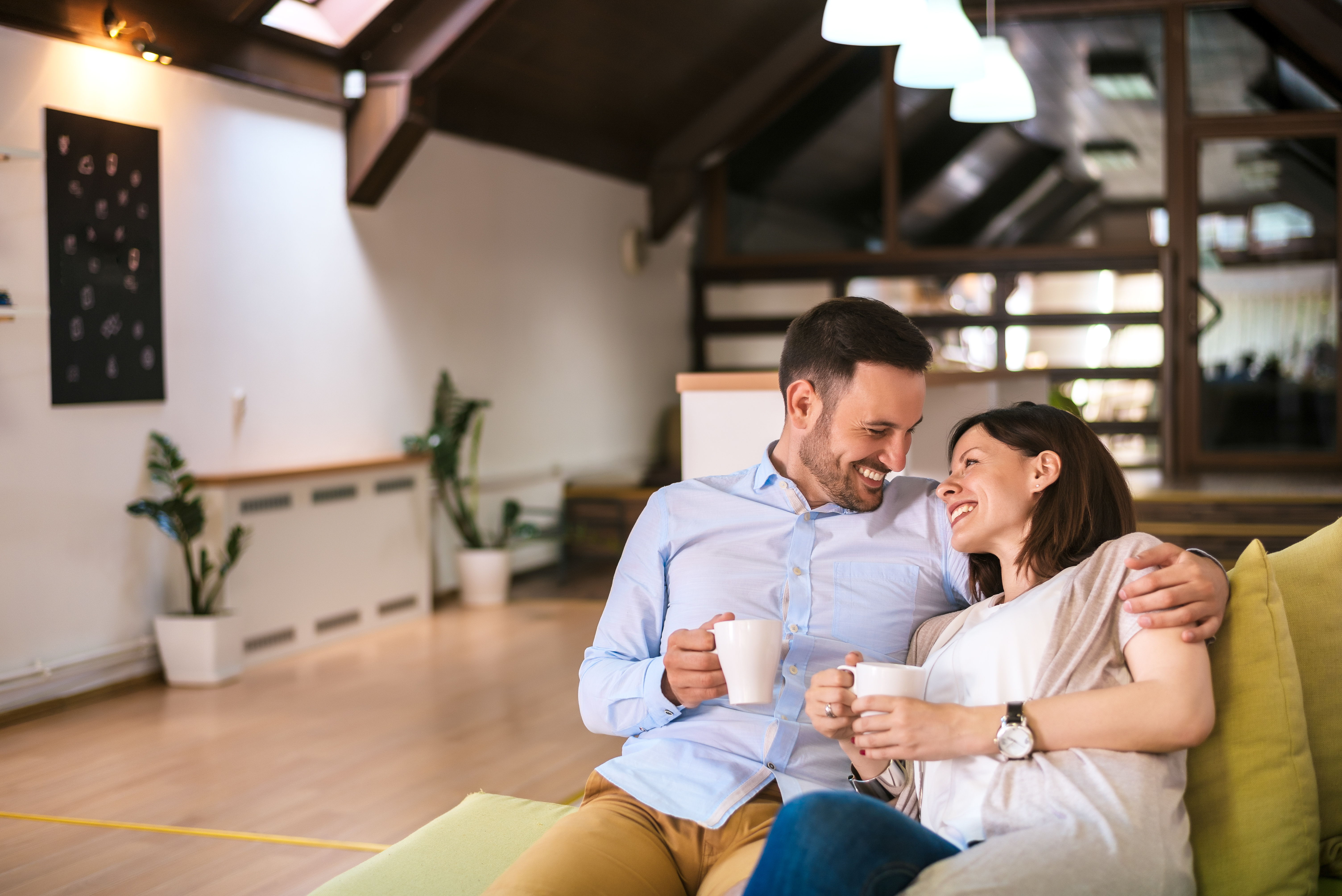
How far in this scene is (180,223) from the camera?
15.3ft

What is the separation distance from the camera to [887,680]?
53.2 inches

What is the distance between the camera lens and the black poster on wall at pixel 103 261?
416 cm

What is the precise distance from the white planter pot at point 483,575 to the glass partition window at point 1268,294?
4.86 m

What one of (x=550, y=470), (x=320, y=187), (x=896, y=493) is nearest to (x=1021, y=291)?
(x=550, y=470)

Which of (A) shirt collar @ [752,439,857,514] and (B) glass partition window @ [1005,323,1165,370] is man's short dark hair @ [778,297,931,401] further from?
(B) glass partition window @ [1005,323,1165,370]

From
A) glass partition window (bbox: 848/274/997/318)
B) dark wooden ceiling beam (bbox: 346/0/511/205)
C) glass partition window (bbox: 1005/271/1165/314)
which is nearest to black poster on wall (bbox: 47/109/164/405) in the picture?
dark wooden ceiling beam (bbox: 346/0/511/205)

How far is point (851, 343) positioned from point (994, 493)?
0.32 metres

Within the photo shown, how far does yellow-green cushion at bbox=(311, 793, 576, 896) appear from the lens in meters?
1.78

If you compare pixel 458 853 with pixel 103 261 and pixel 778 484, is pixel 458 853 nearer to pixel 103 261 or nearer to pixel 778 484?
pixel 778 484

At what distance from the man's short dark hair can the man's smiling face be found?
0.01m

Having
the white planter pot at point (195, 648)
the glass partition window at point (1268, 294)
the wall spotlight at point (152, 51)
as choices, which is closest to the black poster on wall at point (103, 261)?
the wall spotlight at point (152, 51)

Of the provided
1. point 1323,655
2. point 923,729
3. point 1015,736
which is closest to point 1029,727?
point 1015,736

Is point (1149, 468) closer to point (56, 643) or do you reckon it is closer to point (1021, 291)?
point (1021, 291)

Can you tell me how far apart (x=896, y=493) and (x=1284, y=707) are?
0.62 metres
